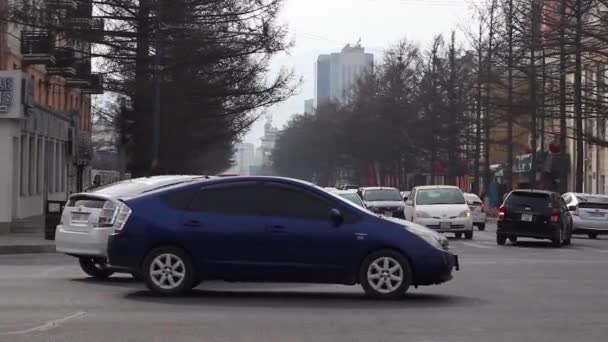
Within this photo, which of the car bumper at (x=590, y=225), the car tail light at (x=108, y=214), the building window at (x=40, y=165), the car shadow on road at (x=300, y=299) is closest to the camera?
the car shadow on road at (x=300, y=299)

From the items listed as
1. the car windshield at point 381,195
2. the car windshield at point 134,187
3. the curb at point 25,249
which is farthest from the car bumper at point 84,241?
the car windshield at point 381,195

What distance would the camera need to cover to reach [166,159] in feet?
184

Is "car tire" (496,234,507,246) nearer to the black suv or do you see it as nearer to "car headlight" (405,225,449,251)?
the black suv

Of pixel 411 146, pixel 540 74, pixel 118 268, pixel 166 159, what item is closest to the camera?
pixel 118 268

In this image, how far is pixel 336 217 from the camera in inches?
598

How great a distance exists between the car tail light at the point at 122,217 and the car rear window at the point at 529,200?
18.9m

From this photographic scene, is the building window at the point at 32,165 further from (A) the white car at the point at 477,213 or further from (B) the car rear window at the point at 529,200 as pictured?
(B) the car rear window at the point at 529,200

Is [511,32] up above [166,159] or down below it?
above

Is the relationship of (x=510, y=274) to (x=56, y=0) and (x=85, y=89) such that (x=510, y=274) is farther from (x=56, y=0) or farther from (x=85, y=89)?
(x=85, y=89)

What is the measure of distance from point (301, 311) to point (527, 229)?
19403 mm

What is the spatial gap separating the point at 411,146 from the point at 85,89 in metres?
34.3

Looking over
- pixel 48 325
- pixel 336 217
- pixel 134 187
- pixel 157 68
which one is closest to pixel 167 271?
pixel 336 217

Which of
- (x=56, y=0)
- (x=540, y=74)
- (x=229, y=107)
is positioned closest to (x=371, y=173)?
(x=229, y=107)

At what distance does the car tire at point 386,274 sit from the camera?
15.2m
